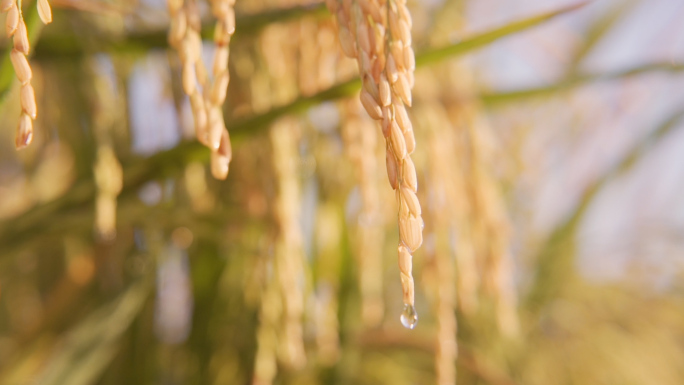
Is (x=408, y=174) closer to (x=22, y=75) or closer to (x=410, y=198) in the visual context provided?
(x=410, y=198)

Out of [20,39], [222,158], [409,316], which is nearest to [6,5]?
[20,39]

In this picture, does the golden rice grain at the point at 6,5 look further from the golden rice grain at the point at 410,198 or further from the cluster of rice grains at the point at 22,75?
the golden rice grain at the point at 410,198

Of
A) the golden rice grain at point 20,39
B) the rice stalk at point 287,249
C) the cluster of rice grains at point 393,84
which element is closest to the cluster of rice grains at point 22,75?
the golden rice grain at point 20,39

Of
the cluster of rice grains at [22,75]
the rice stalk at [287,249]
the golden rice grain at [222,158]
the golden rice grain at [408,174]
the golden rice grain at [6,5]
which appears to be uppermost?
the golden rice grain at [6,5]

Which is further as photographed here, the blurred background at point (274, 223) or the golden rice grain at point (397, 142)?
the blurred background at point (274, 223)

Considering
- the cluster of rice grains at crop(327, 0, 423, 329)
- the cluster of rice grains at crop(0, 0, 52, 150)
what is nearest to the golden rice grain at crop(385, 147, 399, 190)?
the cluster of rice grains at crop(327, 0, 423, 329)

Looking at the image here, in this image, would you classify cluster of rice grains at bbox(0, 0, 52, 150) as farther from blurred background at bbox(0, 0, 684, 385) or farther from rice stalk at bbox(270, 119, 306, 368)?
rice stalk at bbox(270, 119, 306, 368)
